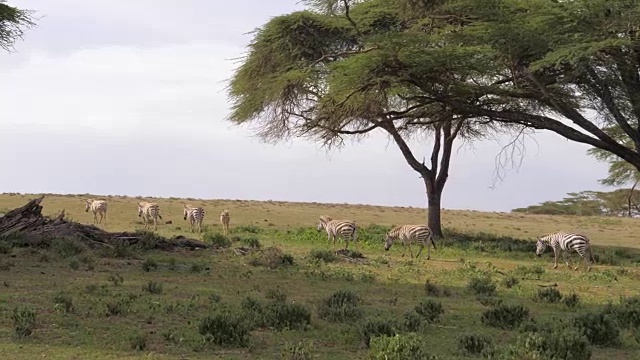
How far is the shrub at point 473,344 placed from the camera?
9.10 meters

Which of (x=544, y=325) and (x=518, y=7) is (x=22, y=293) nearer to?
(x=544, y=325)

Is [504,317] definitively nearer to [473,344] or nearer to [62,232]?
[473,344]

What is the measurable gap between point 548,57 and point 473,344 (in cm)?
1109

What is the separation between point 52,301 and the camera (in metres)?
11.4

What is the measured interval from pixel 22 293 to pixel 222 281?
174 inches

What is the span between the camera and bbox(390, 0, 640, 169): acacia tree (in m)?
18.6

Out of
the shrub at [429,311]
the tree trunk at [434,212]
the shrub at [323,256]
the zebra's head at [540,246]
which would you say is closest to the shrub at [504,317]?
the shrub at [429,311]

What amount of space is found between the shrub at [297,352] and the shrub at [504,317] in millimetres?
3884

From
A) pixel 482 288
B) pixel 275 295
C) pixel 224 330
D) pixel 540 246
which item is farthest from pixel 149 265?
pixel 540 246

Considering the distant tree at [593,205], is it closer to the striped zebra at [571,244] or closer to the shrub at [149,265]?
the striped zebra at [571,244]

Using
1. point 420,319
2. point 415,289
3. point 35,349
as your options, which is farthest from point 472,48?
point 35,349

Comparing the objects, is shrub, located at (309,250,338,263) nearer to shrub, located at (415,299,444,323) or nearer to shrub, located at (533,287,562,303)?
shrub, located at (533,287,562,303)

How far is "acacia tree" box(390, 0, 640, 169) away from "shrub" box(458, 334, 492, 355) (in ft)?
34.6

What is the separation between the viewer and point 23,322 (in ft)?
29.9
